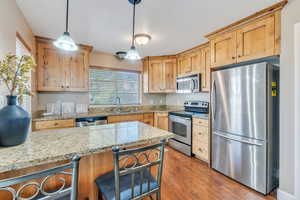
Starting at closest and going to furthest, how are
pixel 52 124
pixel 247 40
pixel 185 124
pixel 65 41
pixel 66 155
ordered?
pixel 66 155 → pixel 65 41 → pixel 247 40 → pixel 52 124 → pixel 185 124

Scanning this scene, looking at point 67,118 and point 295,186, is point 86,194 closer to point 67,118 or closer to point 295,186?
point 67,118

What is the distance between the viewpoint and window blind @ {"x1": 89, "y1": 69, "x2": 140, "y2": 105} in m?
3.63

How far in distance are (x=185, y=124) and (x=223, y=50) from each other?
5.46 ft

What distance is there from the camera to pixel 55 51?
2881 mm

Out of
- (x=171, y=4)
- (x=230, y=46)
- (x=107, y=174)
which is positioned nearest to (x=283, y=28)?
(x=230, y=46)

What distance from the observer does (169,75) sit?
3938 mm

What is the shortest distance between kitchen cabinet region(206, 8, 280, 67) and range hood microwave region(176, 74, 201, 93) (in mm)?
669

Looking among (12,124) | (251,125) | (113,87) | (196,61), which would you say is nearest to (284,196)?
(251,125)

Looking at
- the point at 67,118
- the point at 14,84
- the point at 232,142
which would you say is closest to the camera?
the point at 14,84

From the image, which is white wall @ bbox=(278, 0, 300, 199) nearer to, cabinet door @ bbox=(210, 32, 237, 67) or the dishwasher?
cabinet door @ bbox=(210, 32, 237, 67)

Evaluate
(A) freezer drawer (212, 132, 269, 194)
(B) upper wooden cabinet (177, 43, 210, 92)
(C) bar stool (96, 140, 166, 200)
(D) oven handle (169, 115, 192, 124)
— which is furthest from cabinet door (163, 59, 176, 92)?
(C) bar stool (96, 140, 166, 200)

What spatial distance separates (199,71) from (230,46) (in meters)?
0.97

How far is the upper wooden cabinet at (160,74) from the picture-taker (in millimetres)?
3920

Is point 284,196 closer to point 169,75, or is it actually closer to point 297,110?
point 297,110
